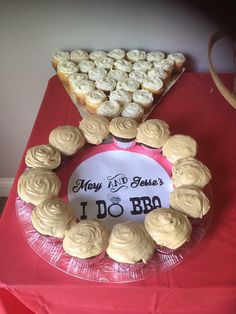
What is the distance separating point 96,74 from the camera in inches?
45.6

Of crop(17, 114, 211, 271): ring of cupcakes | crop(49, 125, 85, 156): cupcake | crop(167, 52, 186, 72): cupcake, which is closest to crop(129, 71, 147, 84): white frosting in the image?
crop(167, 52, 186, 72): cupcake

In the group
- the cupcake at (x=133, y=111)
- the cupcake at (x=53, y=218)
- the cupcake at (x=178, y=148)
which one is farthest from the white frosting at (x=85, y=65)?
the cupcake at (x=53, y=218)

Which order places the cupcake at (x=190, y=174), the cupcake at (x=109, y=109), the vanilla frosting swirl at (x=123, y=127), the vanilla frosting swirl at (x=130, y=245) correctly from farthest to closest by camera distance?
the cupcake at (x=109, y=109), the vanilla frosting swirl at (x=123, y=127), the cupcake at (x=190, y=174), the vanilla frosting swirl at (x=130, y=245)

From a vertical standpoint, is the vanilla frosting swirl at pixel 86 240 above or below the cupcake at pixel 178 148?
below

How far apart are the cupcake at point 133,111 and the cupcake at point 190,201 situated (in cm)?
31

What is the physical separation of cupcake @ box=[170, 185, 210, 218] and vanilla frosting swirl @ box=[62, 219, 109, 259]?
6.6 inches

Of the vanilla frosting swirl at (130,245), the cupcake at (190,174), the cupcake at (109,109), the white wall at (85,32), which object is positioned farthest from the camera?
the white wall at (85,32)

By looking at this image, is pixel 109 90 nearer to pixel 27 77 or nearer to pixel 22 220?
pixel 27 77

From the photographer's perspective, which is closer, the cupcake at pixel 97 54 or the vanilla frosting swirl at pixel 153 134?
the vanilla frosting swirl at pixel 153 134

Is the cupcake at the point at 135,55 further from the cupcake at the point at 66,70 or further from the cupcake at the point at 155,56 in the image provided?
the cupcake at the point at 66,70

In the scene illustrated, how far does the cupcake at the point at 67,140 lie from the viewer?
899 millimetres

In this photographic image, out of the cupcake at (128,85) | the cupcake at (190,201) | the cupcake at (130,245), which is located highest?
the cupcake at (128,85)

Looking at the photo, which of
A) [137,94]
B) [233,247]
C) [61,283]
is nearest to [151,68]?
[137,94]

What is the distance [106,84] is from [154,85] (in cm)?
15
